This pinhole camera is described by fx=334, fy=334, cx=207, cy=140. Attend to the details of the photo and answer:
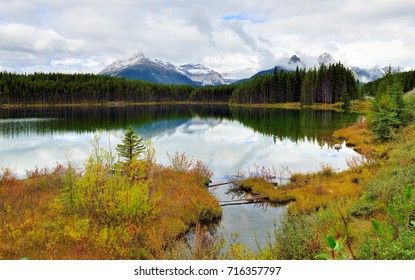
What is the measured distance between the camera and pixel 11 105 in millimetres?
169125

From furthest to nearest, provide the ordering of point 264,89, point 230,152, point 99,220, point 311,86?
point 264,89
point 311,86
point 230,152
point 99,220

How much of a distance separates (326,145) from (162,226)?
32.6 meters

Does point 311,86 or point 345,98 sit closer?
point 345,98

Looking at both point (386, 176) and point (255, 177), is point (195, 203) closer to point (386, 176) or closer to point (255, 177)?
point (255, 177)

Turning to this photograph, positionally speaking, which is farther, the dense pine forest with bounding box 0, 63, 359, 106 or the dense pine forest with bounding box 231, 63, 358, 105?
the dense pine forest with bounding box 0, 63, 359, 106

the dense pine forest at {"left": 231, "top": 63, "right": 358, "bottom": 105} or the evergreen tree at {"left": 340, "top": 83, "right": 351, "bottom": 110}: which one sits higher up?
the dense pine forest at {"left": 231, "top": 63, "right": 358, "bottom": 105}

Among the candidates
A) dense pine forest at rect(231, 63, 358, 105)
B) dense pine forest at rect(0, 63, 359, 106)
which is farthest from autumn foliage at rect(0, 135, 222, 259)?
dense pine forest at rect(231, 63, 358, 105)

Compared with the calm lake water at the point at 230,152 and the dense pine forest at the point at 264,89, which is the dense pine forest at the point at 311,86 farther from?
the calm lake water at the point at 230,152

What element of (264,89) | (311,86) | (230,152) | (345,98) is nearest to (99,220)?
(230,152)

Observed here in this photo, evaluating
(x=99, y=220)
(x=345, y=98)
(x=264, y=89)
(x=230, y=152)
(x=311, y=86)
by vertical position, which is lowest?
(x=230, y=152)

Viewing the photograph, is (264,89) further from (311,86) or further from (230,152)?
(230,152)

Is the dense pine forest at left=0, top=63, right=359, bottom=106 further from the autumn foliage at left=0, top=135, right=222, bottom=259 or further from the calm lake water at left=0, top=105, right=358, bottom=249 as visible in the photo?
the autumn foliage at left=0, top=135, right=222, bottom=259

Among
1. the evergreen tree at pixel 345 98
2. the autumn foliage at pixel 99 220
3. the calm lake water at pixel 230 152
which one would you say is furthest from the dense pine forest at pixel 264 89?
the autumn foliage at pixel 99 220

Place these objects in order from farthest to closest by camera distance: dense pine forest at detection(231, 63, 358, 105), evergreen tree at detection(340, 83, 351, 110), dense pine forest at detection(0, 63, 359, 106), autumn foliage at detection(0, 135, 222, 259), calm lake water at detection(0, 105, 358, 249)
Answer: dense pine forest at detection(0, 63, 359, 106) → dense pine forest at detection(231, 63, 358, 105) → evergreen tree at detection(340, 83, 351, 110) → calm lake water at detection(0, 105, 358, 249) → autumn foliage at detection(0, 135, 222, 259)
